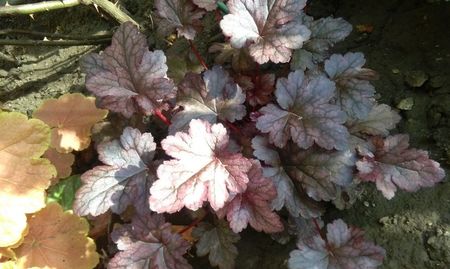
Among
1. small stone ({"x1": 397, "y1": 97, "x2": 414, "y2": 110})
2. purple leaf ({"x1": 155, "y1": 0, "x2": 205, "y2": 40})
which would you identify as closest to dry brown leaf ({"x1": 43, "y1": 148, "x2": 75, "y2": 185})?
purple leaf ({"x1": 155, "y1": 0, "x2": 205, "y2": 40})

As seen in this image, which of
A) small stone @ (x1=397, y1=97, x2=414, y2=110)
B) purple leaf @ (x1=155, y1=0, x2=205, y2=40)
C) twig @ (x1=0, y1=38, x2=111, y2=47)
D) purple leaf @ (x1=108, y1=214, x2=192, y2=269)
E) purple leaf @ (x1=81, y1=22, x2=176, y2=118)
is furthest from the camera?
twig @ (x1=0, y1=38, x2=111, y2=47)

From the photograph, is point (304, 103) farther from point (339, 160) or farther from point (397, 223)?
point (397, 223)

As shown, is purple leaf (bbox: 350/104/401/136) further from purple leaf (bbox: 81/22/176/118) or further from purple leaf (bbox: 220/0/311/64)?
purple leaf (bbox: 81/22/176/118)

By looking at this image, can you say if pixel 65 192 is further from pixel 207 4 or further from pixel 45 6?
pixel 207 4

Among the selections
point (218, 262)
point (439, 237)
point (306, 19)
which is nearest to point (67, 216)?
point (218, 262)

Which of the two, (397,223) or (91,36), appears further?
(91,36)

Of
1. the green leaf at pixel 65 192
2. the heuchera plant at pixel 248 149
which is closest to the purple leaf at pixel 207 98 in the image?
the heuchera plant at pixel 248 149

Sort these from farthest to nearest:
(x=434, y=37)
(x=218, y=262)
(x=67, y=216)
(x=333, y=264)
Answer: (x=434, y=37), (x=67, y=216), (x=218, y=262), (x=333, y=264)
